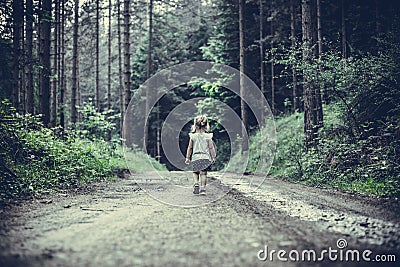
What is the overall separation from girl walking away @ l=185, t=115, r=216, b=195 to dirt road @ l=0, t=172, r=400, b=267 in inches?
97.5

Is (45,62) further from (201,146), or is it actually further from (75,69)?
(201,146)

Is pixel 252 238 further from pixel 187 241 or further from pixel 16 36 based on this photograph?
pixel 16 36

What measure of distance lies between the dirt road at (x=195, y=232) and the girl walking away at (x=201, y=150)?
248 cm

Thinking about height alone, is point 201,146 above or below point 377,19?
below

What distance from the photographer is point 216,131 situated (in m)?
35.2

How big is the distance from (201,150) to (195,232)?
18.7 feet

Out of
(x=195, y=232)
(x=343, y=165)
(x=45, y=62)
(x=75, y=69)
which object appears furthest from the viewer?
(x=75, y=69)

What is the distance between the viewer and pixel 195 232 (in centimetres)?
489

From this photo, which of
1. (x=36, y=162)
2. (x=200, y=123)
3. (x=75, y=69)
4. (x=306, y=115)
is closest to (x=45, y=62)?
(x=36, y=162)

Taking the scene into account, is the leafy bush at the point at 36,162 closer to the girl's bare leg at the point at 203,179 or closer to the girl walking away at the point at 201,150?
the girl walking away at the point at 201,150

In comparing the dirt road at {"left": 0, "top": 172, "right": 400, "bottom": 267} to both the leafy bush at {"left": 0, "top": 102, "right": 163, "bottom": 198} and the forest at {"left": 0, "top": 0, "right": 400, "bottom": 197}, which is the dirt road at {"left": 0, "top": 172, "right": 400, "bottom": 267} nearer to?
the leafy bush at {"left": 0, "top": 102, "right": 163, "bottom": 198}

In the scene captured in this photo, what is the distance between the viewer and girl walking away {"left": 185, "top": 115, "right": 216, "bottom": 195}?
409 inches

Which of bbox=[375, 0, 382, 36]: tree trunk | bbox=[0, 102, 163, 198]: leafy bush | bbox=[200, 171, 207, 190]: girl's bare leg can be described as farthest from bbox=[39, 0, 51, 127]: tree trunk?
bbox=[375, 0, 382, 36]: tree trunk

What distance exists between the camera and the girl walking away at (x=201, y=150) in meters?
10.4
